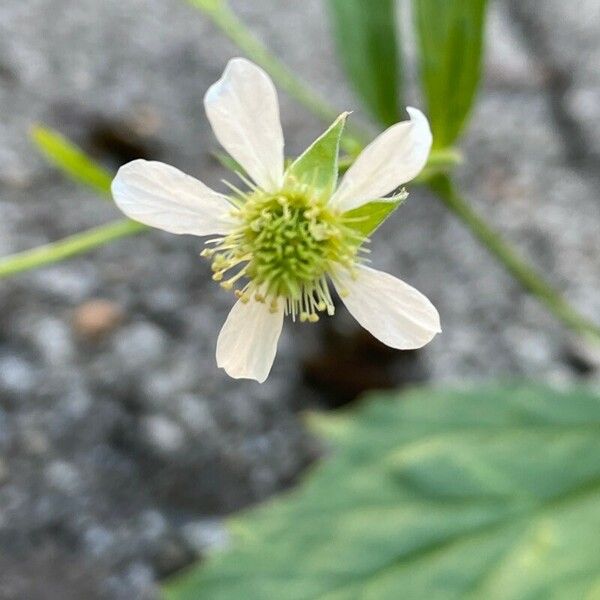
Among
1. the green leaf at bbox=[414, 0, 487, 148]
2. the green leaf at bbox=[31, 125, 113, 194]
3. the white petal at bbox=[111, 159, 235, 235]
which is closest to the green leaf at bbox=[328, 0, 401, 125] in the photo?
the green leaf at bbox=[414, 0, 487, 148]

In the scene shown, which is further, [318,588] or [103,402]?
[103,402]

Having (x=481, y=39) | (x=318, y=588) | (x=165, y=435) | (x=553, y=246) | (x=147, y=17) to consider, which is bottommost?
(x=318, y=588)

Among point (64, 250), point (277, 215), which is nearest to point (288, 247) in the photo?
point (277, 215)

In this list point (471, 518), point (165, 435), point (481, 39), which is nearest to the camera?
point (481, 39)

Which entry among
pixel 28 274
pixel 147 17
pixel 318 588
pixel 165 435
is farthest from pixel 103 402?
pixel 147 17

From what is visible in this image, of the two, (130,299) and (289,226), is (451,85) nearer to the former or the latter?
(289,226)

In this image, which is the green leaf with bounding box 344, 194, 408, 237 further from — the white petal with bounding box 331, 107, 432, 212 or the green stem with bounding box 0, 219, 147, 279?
the green stem with bounding box 0, 219, 147, 279

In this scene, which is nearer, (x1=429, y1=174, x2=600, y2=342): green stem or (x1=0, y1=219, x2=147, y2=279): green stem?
(x1=0, y1=219, x2=147, y2=279): green stem

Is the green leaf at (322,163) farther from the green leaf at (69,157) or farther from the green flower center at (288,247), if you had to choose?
the green leaf at (69,157)
